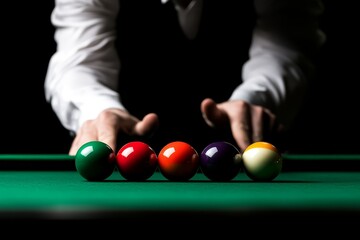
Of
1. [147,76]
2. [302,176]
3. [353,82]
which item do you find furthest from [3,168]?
[353,82]

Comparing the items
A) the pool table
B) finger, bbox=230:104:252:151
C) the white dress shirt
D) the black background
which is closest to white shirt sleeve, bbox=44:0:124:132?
the white dress shirt

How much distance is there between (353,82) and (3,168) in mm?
3134

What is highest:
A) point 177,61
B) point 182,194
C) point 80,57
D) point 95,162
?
point 182,194

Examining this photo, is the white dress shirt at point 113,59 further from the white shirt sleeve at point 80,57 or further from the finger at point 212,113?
the finger at point 212,113

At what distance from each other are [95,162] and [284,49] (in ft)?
6.99

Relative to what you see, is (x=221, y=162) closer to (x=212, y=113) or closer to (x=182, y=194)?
(x=182, y=194)

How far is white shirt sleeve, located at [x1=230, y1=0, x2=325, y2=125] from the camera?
12.1 ft

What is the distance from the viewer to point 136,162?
6.40 ft

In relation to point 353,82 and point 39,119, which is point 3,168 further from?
point 353,82

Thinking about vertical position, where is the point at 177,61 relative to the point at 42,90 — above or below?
above

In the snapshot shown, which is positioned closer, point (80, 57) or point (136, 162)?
point (136, 162)

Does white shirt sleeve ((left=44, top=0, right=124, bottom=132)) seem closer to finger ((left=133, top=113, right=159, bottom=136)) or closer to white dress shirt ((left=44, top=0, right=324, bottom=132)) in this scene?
white dress shirt ((left=44, top=0, right=324, bottom=132))

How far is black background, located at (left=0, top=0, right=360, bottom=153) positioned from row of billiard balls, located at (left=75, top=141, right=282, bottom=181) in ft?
8.68

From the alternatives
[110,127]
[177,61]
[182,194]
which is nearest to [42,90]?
[177,61]
